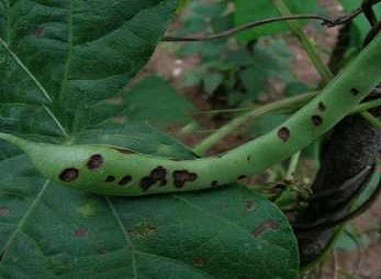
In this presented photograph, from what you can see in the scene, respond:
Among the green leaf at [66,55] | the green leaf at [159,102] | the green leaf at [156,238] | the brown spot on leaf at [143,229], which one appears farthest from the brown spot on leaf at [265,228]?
the green leaf at [159,102]

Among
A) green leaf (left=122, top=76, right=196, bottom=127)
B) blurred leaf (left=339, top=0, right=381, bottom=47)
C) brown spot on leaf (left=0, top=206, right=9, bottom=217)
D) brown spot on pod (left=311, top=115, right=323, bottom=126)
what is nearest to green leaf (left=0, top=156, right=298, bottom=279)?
brown spot on leaf (left=0, top=206, right=9, bottom=217)

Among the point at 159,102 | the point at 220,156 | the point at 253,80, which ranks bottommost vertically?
the point at 253,80

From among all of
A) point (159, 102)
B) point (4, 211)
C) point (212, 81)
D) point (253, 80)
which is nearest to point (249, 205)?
point (4, 211)

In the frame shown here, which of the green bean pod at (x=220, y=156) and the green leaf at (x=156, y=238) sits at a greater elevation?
the green bean pod at (x=220, y=156)

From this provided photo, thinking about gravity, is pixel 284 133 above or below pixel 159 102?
above

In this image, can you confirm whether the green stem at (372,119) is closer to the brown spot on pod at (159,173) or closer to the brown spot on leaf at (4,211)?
the brown spot on pod at (159,173)

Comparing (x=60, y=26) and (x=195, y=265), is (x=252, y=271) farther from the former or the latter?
(x=60, y=26)

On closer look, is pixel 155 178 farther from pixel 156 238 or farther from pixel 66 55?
pixel 66 55
